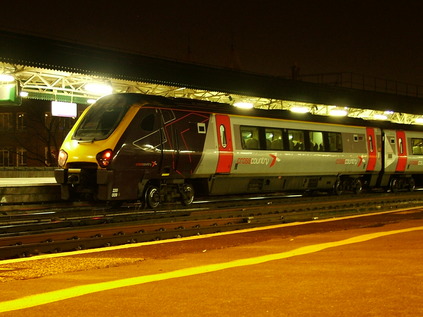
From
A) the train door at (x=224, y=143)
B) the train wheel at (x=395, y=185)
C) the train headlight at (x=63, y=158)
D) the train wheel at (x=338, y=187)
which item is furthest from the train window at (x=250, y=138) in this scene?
the train wheel at (x=395, y=185)

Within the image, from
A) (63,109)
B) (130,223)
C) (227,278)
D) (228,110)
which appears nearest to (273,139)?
(228,110)

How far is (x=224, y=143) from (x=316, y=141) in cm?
497

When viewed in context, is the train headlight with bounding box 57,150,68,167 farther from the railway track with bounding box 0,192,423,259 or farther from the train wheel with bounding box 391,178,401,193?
the train wheel with bounding box 391,178,401,193

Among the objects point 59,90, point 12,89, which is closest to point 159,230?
point 12,89

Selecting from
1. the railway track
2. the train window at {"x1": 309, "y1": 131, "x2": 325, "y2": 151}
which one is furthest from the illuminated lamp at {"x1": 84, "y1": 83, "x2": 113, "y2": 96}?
the train window at {"x1": 309, "y1": 131, "x2": 325, "y2": 151}

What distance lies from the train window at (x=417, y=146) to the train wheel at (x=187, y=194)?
43.2 feet

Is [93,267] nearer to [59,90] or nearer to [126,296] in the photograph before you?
[126,296]

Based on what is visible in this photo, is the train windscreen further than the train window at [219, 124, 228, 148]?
No

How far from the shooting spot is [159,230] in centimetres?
1150

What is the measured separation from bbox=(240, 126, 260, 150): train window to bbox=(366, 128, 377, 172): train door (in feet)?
22.7

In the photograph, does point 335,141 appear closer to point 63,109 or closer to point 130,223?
point 63,109

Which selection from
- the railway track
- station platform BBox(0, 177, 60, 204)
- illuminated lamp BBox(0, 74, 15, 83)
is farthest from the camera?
illuminated lamp BBox(0, 74, 15, 83)

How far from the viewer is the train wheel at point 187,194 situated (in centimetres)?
1644

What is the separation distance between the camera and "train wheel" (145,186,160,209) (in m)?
15.2
